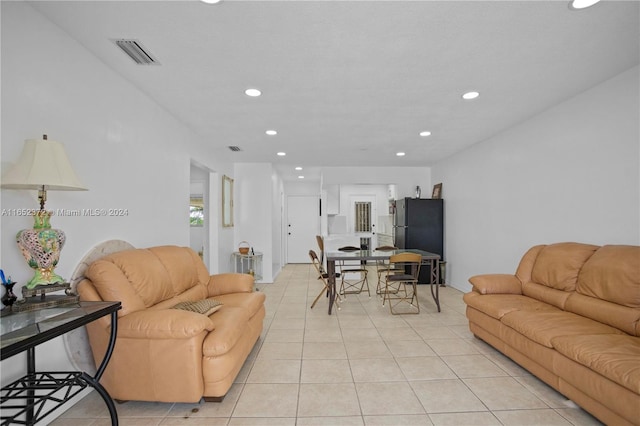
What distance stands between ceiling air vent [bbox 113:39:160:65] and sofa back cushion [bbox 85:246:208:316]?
152 cm

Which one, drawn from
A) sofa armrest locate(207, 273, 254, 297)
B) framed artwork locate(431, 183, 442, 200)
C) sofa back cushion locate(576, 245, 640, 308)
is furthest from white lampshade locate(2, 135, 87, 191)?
framed artwork locate(431, 183, 442, 200)

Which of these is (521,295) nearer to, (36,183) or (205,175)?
(36,183)

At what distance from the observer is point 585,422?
2.00 metres

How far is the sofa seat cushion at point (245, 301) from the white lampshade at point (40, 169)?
5.27 feet

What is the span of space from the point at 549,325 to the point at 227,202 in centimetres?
509

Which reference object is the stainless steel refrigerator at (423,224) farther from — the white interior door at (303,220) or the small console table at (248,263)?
the white interior door at (303,220)

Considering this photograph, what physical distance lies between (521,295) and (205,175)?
4908mm

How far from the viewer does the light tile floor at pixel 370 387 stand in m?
2.06

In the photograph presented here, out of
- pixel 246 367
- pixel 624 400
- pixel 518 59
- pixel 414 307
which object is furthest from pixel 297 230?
pixel 624 400

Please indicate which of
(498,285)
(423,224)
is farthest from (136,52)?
(423,224)

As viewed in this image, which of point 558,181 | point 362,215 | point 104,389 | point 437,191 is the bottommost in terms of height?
point 104,389

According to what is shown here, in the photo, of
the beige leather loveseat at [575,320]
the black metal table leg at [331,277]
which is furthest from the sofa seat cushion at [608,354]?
the black metal table leg at [331,277]

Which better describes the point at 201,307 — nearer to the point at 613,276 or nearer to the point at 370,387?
the point at 370,387

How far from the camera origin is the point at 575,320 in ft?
8.12
